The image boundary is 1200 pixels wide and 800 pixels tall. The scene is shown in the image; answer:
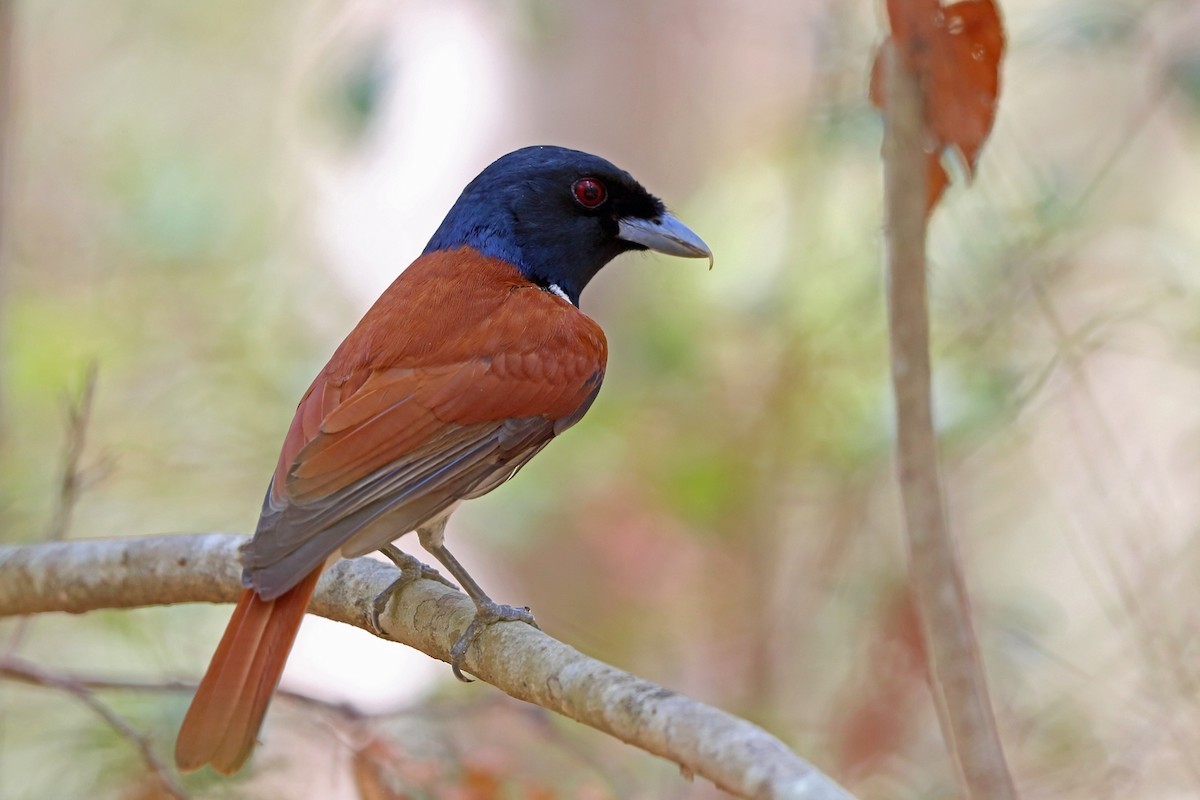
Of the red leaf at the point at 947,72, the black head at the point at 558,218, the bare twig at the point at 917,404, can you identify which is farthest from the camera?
the black head at the point at 558,218

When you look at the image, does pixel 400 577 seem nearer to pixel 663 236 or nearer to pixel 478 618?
pixel 478 618

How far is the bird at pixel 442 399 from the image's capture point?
2.33 m

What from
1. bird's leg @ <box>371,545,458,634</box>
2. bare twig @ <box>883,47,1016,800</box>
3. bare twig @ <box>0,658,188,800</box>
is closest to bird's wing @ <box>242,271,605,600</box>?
bird's leg @ <box>371,545,458,634</box>

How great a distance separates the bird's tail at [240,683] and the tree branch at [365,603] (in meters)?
0.30

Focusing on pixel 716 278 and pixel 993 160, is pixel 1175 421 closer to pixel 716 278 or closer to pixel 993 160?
pixel 993 160

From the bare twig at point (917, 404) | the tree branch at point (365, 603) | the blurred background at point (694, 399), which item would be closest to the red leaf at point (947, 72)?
the bare twig at point (917, 404)

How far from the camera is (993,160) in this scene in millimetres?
4707

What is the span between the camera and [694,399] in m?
4.87

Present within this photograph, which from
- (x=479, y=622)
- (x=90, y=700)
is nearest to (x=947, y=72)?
(x=479, y=622)

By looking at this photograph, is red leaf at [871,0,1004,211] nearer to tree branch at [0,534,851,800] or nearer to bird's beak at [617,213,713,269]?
tree branch at [0,534,851,800]

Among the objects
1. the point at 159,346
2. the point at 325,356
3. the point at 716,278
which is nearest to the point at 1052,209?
the point at 716,278

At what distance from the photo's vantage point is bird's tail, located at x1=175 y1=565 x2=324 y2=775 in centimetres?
221

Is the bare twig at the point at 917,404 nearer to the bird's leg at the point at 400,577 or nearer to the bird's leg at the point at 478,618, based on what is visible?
the bird's leg at the point at 478,618

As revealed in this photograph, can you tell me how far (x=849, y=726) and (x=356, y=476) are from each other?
2448 millimetres
